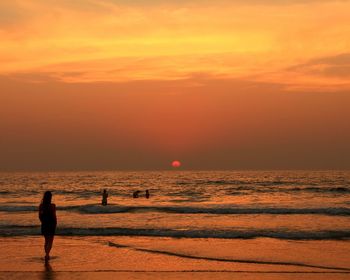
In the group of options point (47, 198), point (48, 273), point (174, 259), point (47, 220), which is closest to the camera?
point (48, 273)

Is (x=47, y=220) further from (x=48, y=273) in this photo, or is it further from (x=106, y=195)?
(x=106, y=195)

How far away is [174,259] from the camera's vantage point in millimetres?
15242

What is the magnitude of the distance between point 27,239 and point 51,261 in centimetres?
586

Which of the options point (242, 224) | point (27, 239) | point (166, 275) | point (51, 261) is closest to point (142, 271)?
point (166, 275)

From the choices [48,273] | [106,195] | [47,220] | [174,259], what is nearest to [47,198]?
[47,220]

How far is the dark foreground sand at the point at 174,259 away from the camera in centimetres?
1288

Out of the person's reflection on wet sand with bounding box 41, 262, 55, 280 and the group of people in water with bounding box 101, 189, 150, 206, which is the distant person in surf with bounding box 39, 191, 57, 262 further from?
the group of people in water with bounding box 101, 189, 150, 206

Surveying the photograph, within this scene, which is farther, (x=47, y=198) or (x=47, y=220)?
(x=47, y=220)

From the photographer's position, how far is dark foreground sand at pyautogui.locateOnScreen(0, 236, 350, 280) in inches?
507

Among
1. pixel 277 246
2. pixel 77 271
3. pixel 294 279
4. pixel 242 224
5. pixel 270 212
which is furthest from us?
pixel 270 212

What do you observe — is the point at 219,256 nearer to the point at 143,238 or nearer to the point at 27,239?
the point at 143,238

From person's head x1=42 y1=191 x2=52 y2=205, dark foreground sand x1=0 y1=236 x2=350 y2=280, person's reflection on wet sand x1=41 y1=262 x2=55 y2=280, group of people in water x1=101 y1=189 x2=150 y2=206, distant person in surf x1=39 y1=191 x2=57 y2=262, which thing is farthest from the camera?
group of people in water x1=101 y1=189 x2=150 y2=206

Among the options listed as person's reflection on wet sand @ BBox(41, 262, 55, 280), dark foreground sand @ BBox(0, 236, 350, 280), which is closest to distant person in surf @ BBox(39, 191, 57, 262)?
dark foreground sand @ BBox(0, 236, 350, 280)

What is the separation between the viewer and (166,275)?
12727 mm
